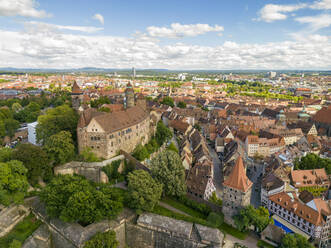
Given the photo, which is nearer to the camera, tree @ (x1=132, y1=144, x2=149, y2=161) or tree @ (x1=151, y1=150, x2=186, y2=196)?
tree @ (x1=151, y1=150, x2=186, y2=196)

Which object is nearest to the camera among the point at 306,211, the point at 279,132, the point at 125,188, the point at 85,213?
the point at 85,213

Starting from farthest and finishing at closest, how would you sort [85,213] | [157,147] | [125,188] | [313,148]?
[313,148] < [157,147] < [125,188] < [85,213]

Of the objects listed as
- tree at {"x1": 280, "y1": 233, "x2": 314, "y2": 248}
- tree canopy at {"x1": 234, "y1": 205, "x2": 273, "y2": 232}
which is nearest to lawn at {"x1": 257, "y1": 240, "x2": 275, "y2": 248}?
tree at {"x1": 280, "y1": 233, "x2": 314, "y2": 248}

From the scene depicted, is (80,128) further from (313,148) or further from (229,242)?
(313,148)

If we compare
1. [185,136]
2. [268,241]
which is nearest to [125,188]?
[268,241]

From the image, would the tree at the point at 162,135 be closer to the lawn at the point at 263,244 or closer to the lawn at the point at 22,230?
the lawn at the point at 22,230

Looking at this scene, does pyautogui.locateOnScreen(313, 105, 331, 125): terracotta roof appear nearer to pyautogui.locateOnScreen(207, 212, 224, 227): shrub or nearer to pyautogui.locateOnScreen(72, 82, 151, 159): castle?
pyautogui.locateOnScreen(72, 82, 151, 159): castle

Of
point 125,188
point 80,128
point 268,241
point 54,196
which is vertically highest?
point 80,128
